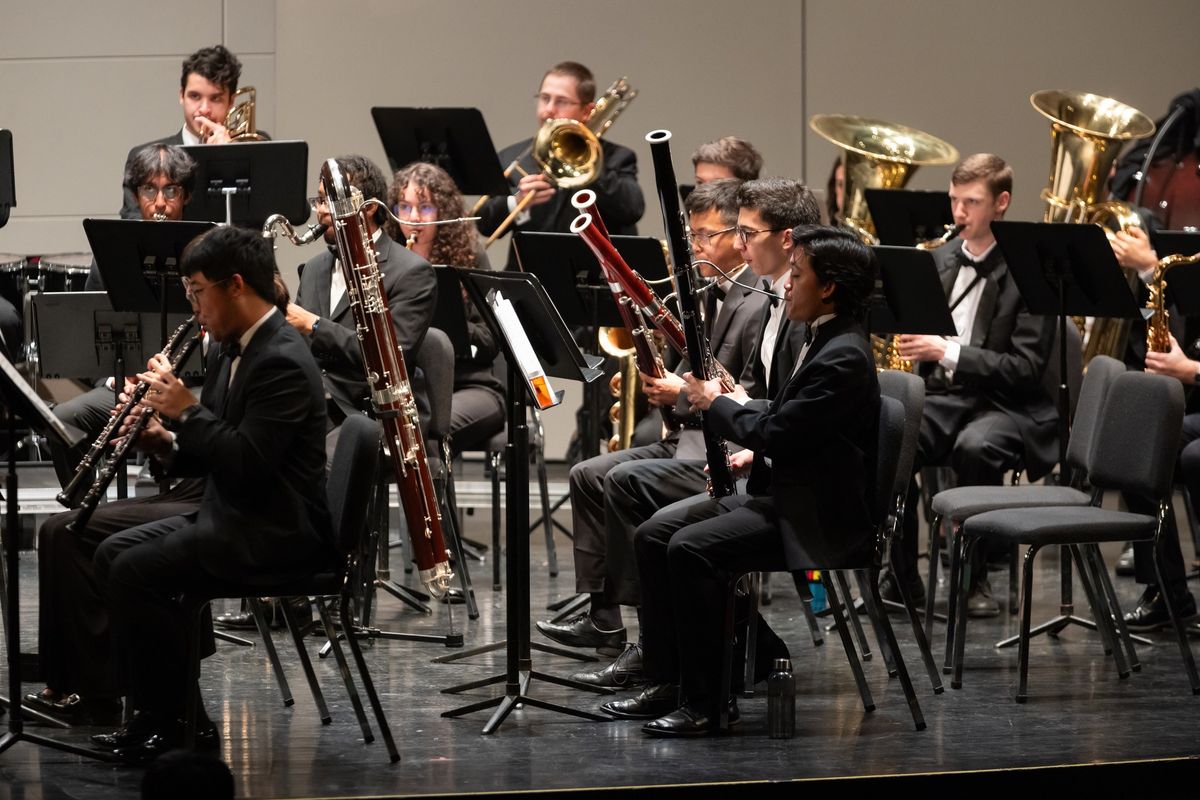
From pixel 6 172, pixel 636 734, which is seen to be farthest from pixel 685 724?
pixel 6 172

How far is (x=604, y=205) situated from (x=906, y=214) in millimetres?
1183

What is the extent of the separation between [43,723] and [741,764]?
1581mm

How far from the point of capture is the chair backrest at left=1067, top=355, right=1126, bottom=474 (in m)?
4.25

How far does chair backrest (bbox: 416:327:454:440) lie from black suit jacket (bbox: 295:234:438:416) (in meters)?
0.03

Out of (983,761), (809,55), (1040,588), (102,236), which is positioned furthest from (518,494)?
(809,55)

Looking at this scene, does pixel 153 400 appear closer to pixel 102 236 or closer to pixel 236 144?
pixel 102 236

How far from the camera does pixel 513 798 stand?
3.09 m

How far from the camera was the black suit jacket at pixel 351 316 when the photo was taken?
14.8 ft

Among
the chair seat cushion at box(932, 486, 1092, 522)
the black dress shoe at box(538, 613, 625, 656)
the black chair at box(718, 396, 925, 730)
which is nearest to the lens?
the black chair at box(718, 396, 925, 730)

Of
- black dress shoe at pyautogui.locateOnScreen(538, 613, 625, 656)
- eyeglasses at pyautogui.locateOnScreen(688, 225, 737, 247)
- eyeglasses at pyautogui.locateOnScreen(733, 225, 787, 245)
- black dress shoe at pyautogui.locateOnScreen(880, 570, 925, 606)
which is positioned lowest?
black dress shoe at pyautogui.locateOnScreen(880, 570, 925, 606)

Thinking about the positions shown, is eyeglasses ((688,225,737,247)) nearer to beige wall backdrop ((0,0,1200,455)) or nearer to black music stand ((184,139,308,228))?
black music stand ((184,139,308,228))

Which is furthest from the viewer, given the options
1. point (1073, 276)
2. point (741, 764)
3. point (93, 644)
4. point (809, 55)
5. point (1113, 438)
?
point (809, 55)

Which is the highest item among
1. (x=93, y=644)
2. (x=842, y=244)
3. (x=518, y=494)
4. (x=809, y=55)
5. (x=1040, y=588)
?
(x=809, y=55)

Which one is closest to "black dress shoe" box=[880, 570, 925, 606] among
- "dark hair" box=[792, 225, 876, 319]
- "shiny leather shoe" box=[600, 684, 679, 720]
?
"shiny leather shoe" box=[600, 684, 679, 720]
